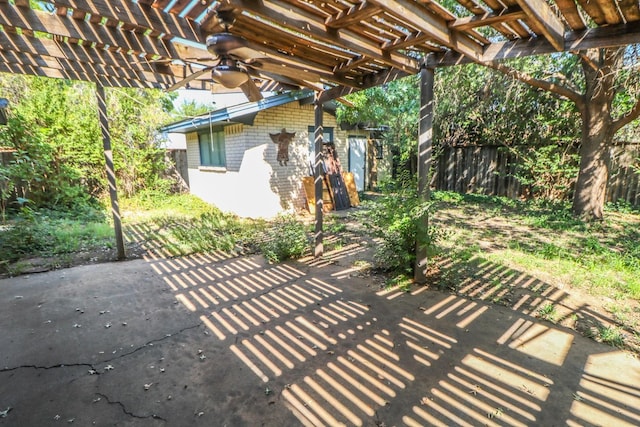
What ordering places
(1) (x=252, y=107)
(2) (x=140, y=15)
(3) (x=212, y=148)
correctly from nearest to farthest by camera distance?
(2) (x=140, y=15)
(1) (x=252, y=107)
(3) (x=212, y=148)

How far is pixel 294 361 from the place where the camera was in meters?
2.55

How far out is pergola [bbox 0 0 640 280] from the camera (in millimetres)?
2229

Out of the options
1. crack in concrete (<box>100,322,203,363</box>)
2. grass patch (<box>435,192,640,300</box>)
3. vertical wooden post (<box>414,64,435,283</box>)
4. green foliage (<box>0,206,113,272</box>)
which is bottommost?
crack in concrete (<box>100,322,203,363</box>)

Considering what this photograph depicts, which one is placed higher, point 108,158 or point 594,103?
point 594,103

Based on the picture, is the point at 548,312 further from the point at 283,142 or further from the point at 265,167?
the point at 283,142

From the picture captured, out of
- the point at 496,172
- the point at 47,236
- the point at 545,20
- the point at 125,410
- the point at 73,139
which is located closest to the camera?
the point at 125,410

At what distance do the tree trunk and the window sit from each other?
8740mm

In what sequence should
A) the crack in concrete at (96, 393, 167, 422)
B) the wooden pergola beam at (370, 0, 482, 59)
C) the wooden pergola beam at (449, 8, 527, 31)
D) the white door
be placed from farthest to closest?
the white door
the wooden pergola beam at (449, 8, 527, 31)
the wooden pergola beam at (370, 0, 482, 59)
the crack in concrete at (96, 393, 167, 422)

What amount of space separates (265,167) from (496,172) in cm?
731

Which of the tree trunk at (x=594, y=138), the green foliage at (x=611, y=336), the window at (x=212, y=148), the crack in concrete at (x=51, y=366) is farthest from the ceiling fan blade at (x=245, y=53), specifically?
the tree trunk at (x=594, y=138)

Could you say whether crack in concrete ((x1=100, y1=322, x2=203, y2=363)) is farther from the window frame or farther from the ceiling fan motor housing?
the window frame

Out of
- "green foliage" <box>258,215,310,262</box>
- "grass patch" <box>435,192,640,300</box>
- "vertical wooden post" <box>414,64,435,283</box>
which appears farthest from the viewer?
"green foliage" <box>258,215,310,262</box>

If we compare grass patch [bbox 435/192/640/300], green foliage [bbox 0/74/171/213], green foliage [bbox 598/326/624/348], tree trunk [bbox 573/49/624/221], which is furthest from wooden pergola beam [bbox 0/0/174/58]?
tree trunk [bbox 573/49/624/221]

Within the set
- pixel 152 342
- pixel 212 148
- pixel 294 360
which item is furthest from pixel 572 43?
pixel 212 148
